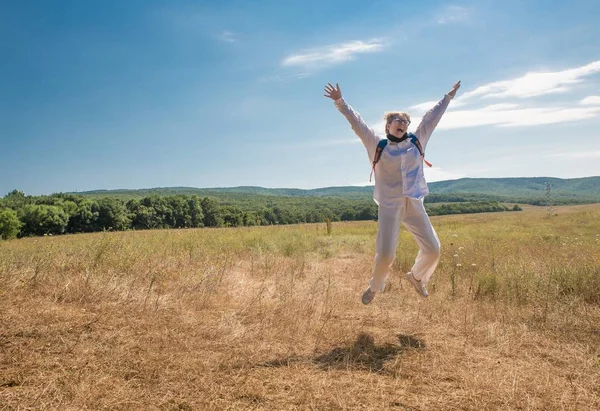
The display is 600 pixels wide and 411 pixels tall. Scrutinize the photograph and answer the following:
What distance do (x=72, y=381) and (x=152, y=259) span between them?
15.3 ft

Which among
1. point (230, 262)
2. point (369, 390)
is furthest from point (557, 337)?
point (230, 262)

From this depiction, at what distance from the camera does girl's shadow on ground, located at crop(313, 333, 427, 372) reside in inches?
132

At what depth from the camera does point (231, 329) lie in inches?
161

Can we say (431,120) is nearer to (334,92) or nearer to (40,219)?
(334,92)

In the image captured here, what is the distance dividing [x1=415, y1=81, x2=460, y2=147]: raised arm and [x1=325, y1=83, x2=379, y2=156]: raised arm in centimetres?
60

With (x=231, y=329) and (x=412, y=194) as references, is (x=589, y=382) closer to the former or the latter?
(x=412, y=194)

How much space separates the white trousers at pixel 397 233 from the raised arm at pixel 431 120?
874mm

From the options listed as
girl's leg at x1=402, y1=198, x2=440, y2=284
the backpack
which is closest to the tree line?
girl's leg at x1=402, y1=198, x2=440, y2=284

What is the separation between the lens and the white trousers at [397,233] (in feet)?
15.2

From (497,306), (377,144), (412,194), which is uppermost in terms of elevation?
(377,144)

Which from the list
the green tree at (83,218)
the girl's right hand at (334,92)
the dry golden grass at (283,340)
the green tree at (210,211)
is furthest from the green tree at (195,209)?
the girl's right hand at (334,92)

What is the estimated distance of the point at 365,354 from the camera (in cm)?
354

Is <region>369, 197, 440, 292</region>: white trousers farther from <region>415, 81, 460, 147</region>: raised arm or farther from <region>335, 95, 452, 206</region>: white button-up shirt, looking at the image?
<region>415, 81, 460, 147</region>: raised arm

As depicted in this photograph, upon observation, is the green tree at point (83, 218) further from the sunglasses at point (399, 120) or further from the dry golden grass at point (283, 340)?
the sunglasses at point (399, 120)
